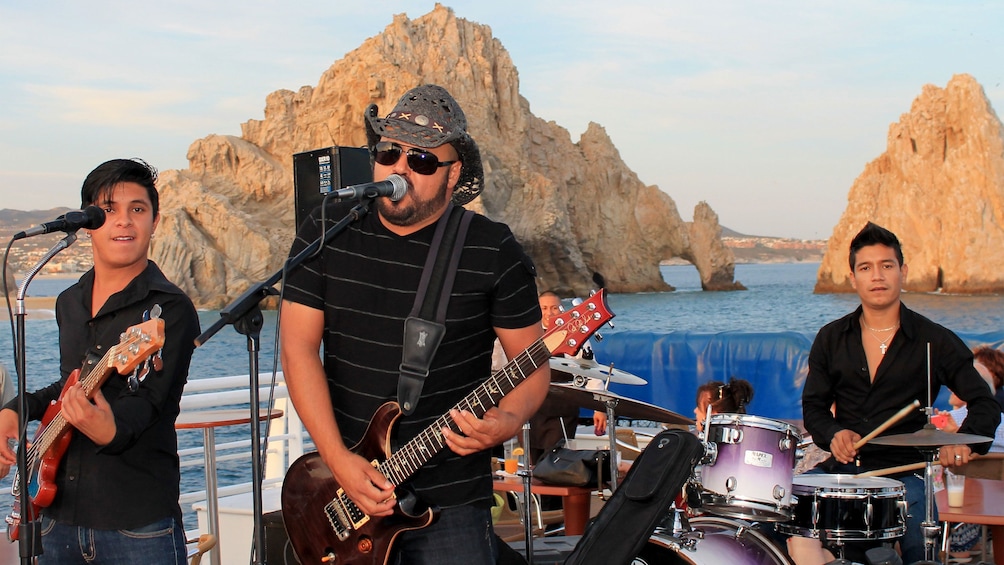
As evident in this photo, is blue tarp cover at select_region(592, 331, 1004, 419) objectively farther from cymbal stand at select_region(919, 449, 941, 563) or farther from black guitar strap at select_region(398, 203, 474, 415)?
black guitar strap at select_region(398, 203, 474, 415)

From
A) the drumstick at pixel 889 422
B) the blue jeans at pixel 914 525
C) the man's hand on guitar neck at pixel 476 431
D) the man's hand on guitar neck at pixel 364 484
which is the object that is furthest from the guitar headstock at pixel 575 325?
the blue jeans at pixel 914 525

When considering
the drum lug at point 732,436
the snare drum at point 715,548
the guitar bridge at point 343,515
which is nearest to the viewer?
the guitar bridge at point 343,515

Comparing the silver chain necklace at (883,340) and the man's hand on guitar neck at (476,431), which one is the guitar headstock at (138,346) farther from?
the silver chain necklace at (883,340)

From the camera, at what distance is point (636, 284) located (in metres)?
101

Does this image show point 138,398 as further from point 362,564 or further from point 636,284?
point 636,284

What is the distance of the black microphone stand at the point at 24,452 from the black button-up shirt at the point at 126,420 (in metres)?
0.11

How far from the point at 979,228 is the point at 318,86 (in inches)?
2057

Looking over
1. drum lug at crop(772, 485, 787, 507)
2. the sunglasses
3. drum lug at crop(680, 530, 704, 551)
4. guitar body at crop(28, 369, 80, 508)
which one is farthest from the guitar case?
guitar body at crop(28, 369, 80, 508)

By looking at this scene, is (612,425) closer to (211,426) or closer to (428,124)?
(211,426)

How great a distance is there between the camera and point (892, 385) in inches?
180

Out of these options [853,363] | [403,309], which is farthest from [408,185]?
[853,363]

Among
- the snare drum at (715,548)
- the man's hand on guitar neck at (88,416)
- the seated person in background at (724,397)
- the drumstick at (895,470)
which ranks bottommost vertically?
the snare drum at (715,548)

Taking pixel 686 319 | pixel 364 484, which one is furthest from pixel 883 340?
pixel 686 319

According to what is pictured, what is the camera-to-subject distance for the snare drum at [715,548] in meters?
3.77
